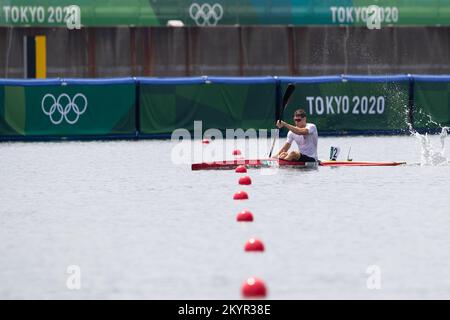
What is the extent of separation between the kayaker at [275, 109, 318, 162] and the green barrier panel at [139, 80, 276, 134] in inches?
388

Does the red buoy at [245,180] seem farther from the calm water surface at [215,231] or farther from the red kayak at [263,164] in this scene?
the red kayak at [263,164]

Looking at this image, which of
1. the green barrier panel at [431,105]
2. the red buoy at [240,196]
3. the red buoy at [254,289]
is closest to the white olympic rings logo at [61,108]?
the green barrier panel at [431,105]

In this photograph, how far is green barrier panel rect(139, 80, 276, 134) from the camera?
31.9 meters

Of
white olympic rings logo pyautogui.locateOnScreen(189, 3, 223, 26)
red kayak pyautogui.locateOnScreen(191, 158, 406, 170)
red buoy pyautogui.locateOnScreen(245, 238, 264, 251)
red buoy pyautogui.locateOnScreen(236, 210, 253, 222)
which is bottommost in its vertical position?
red kayak pyautogui.locateOnScreen(191, 158, 406, 170)

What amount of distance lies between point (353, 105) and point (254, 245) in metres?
21.3

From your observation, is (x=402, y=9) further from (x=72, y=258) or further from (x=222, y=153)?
(x=72, y=258)

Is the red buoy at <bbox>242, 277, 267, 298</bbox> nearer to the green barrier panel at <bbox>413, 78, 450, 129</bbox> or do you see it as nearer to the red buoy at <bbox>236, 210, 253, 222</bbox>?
the red buoy at <bbox>236, 210, 253, 222</bbox>

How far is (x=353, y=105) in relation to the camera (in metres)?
33.2

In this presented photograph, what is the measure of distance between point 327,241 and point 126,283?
3.12 metres

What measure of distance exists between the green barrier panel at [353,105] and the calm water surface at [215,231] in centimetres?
979

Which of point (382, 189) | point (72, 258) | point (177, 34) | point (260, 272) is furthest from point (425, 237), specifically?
point (177, 34)

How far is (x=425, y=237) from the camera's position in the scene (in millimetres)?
13312

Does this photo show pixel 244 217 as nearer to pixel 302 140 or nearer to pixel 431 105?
pixel 302 140

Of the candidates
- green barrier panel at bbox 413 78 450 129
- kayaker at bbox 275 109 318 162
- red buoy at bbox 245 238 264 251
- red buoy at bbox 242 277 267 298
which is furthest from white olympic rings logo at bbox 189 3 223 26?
red buoy at bbox 242 277 267 298
